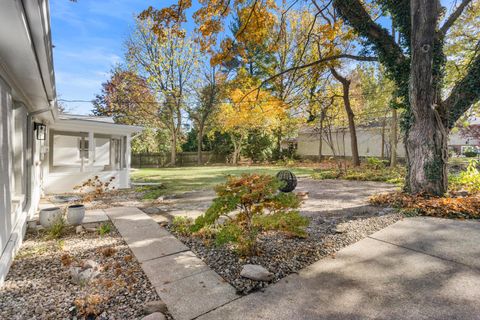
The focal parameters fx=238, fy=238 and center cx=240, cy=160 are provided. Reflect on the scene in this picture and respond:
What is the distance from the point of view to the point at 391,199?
5500 mm

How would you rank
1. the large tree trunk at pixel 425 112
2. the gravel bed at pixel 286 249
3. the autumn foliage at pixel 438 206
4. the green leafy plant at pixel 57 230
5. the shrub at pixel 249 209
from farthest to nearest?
the large tree trunk at pixel 425 112, the autumn foliage at pixel 438 206, the green leafy plant at pixel 57 230, the shrub at pixel 249 209, the gravel bed at pixel 286 249

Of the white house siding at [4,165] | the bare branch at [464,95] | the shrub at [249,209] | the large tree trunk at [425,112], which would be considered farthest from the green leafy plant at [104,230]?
the bare branch at [464,95]

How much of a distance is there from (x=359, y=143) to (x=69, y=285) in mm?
25156

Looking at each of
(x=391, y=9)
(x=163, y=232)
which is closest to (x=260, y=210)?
(x=163, y=232)

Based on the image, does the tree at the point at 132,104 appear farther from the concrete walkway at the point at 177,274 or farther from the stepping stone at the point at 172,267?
the stepping stone at the point at 172,267

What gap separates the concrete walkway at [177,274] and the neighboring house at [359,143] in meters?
14.6

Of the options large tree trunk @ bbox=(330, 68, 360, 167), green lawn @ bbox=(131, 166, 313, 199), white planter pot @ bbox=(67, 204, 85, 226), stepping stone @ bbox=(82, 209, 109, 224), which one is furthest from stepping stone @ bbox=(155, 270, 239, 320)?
large tree trunk @ bbox=(330, 68, 360, 167)

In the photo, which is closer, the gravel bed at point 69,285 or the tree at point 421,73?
the gravel bed at point 69,285

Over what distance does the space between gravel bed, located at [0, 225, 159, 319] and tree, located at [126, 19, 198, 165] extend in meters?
17.9

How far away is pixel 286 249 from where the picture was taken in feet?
10.4

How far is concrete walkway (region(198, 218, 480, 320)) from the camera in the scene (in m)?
1.95

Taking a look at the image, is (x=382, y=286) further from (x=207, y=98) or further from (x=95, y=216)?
(x=207, y=98)

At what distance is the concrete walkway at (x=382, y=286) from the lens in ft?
6.39

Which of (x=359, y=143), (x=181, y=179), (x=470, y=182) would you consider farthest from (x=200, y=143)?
(x=470, y=182)
